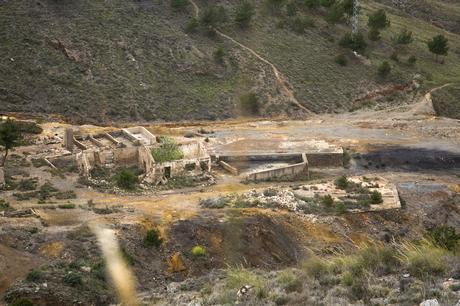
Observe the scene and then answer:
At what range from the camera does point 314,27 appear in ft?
229

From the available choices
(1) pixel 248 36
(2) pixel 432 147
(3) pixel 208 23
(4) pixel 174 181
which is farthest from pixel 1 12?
(2) pixel 432 147

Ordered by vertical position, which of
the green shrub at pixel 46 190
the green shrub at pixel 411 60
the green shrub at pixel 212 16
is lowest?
the green shrub at pixel 46 190

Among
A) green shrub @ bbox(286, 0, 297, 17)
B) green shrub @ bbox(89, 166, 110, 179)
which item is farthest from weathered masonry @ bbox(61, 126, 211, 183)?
green shrub @ bbox(286, 0, 297, 17)

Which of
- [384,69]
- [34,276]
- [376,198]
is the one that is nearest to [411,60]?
[384,69]

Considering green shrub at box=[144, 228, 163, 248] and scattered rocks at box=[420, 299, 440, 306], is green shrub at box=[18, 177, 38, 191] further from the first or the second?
scattered rocks at box=[420, 299, 440, 306]

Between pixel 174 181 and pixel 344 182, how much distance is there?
10.1m

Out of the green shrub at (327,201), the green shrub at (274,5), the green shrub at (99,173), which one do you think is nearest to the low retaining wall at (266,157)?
the green shrub at (99,173)

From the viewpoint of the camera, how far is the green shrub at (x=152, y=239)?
28375 mm

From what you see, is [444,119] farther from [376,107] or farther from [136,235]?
[136,235]

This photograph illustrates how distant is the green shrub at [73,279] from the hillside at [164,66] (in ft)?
95.0

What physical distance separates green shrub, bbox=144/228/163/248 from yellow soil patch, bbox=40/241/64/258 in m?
3.54

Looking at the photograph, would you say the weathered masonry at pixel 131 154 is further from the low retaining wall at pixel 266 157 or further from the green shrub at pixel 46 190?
the green shrub at pixel 46 190

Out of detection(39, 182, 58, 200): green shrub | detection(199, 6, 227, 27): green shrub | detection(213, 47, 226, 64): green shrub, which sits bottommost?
detection(39, 182, 58, 200): green shrub

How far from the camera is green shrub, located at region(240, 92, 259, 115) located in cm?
5709
